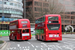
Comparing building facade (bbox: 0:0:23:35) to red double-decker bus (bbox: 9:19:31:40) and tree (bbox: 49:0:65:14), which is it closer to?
tree (bbox: 49:0:65:14)

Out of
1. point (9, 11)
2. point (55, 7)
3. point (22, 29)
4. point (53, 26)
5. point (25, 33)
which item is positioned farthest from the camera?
point (9, 11)

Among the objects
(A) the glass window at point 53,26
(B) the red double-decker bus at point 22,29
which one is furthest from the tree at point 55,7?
(A) the glass window at point 53,26

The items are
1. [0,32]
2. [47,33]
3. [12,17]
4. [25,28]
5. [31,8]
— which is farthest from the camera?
[31,8]

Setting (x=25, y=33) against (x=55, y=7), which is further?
(x=55, y=7)

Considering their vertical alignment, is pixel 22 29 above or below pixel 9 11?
below

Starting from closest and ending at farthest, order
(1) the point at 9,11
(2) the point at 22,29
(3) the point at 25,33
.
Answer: (2) the point at 22,29 → (3) the point at 25,33 → (1) the point at 9,11

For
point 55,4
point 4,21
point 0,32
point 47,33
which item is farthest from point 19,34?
point 4,21

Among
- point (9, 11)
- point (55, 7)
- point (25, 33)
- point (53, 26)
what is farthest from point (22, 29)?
point (9, 11)

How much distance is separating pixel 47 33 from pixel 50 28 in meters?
0.80

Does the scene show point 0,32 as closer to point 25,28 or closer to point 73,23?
point 25,28

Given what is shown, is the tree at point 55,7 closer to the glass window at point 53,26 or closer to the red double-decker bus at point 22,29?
the red double-decker bus at point 22,29

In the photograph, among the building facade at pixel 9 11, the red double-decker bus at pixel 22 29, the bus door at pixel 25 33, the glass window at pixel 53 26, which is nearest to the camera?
the glass window at pixel 53 26

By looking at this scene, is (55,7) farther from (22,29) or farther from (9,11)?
(22,29)

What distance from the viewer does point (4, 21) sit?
2630 inches
